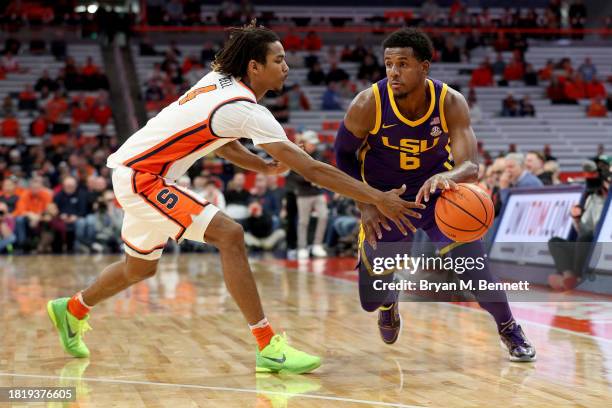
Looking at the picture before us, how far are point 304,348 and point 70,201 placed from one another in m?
11.0

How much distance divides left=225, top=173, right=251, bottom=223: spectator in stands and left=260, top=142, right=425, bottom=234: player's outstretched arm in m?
10.7

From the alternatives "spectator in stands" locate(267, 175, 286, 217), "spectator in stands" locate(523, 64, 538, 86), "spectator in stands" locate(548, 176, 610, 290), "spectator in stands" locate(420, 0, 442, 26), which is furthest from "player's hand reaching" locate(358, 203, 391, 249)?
"spectator in stands" locate(420, 0, 442, 26)

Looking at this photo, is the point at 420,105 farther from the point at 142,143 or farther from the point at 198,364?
the point at 198,364

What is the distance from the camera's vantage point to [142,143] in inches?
190

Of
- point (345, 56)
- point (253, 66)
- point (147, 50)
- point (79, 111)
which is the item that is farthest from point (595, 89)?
point (253, 66)

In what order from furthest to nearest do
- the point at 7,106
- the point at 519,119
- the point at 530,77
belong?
the point at 530,77, the point at 519,119, the point at 7,106

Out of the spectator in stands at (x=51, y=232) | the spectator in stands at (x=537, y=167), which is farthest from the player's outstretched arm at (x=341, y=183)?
the spectator in stands at (x=51, y=232)

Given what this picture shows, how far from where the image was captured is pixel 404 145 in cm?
523

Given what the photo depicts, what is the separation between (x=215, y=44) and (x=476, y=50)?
7231 mm

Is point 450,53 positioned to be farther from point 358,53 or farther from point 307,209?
point 307,209

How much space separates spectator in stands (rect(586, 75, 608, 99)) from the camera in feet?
77.2

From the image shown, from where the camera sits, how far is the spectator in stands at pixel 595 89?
77.2 ft

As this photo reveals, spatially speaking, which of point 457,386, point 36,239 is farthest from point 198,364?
point 36,239

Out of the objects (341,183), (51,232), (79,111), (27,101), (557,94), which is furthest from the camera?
(557,94)
